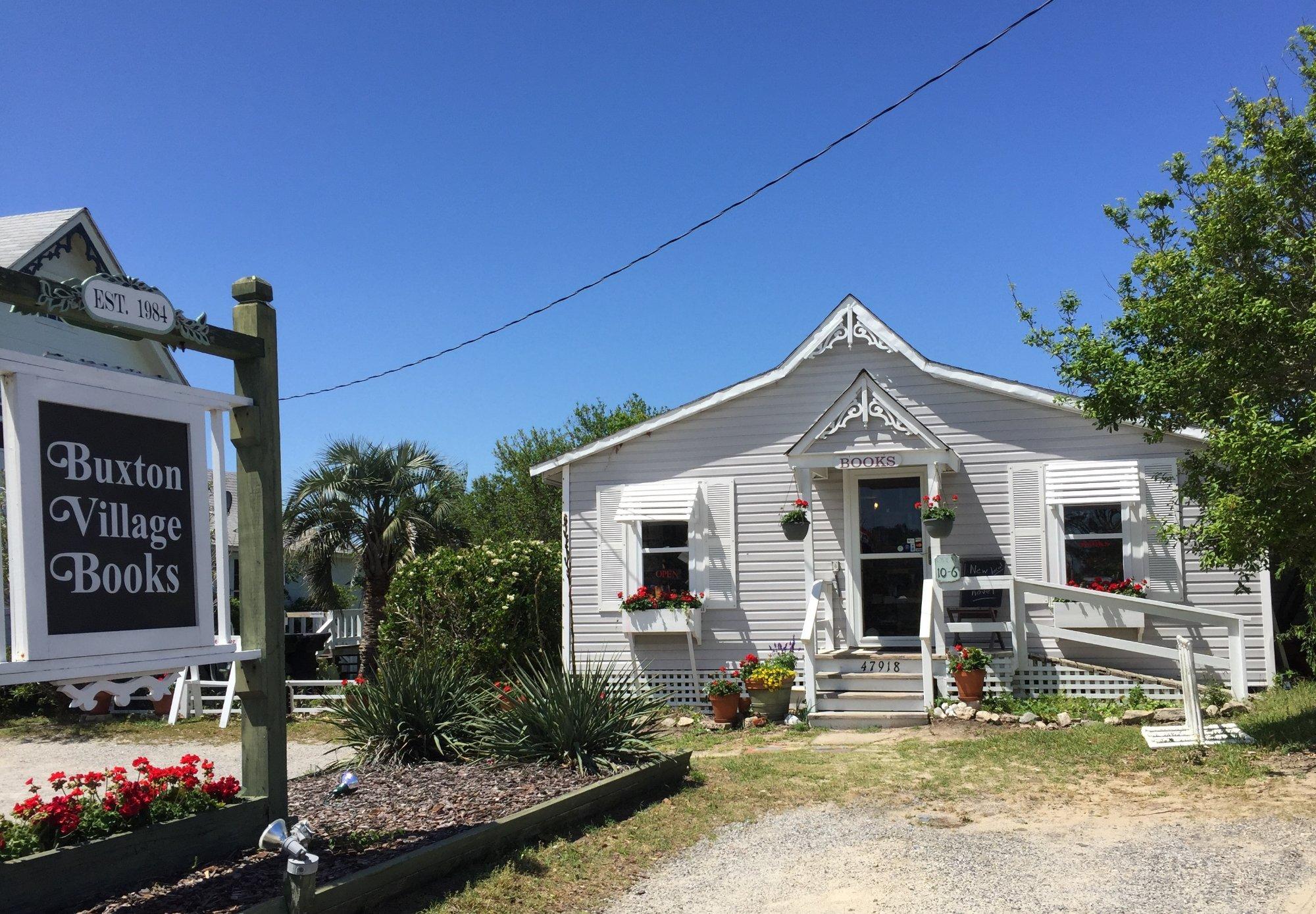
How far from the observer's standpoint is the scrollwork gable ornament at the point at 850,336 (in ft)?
41.7

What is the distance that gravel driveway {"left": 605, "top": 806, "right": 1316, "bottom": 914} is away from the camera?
5164 mm

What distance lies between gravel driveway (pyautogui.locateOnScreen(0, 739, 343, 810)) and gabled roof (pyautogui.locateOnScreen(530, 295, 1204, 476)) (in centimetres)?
474

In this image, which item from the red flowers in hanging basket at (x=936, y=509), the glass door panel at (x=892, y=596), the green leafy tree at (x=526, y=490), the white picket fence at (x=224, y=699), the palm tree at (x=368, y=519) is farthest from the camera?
the green leafy tree at (x=526, y=490)

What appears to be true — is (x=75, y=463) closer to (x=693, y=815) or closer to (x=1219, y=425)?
(x=693, y=815)

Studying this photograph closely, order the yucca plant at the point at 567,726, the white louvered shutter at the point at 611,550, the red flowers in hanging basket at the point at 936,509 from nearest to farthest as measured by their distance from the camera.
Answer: the yucca plant at the point at 567,726 → the red flowers in hanging basket at the point at 936,509 → the white louvered shutter at the point at 611,550

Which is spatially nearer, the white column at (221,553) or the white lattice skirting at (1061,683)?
the white column at (221,553)

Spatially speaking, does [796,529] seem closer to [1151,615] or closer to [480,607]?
[1151,615]

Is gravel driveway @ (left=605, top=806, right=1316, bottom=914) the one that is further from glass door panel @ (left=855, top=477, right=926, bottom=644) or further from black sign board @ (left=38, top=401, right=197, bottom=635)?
glass door panel @ (left=855, top=477, right=926, bottom=644)

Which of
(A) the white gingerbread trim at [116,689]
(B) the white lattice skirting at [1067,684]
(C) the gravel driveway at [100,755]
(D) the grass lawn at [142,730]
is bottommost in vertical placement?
(D) the grass lawn at [142,730]

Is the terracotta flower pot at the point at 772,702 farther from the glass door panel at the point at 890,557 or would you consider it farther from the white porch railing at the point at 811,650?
the glass door panel at the point at 890,557

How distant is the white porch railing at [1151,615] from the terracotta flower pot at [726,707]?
3.28 meters

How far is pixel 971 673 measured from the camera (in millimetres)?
10961

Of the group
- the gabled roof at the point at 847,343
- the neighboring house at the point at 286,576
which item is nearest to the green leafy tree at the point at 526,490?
the neighboring house at the point at 286,576

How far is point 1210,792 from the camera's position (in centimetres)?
710
